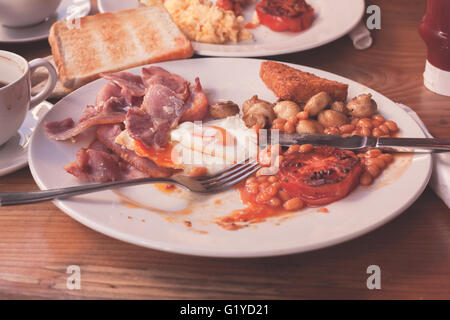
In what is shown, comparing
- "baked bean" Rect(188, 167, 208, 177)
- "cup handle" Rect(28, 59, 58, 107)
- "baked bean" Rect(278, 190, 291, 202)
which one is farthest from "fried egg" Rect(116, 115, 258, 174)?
"cup handle" Rect(28, 59, 58, 107)

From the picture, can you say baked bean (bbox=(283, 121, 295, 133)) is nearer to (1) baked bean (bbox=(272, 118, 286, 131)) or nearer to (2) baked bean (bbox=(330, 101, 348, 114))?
(1) baked bean (bbox=(272, 118, 286, 131))

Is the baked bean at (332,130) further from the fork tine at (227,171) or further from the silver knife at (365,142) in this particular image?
the fork tine at (227,171)

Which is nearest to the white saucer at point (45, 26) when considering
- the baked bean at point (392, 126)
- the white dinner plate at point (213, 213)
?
the white dinner plate at point (213, 213)

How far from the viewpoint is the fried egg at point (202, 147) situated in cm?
184

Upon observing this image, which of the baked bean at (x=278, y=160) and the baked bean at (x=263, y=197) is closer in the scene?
the baked bean at (x=263, y=197)

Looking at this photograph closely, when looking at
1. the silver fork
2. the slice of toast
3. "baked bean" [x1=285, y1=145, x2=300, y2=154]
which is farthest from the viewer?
the slice of toast

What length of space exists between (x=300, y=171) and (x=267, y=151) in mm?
203

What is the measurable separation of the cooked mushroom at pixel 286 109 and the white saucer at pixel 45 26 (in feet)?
5.08

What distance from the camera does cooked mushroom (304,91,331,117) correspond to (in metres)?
1.99

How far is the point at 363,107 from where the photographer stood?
1973 millimetres

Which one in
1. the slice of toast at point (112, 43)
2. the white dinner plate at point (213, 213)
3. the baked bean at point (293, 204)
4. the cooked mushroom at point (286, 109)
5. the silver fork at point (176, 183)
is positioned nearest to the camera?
the white dinner plate at point (213, 213)

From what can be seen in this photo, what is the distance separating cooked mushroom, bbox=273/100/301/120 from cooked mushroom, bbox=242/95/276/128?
26 millimetres

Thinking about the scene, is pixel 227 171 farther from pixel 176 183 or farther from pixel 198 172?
pixel 176 183

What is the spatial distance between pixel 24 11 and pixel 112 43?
0.56 metres
